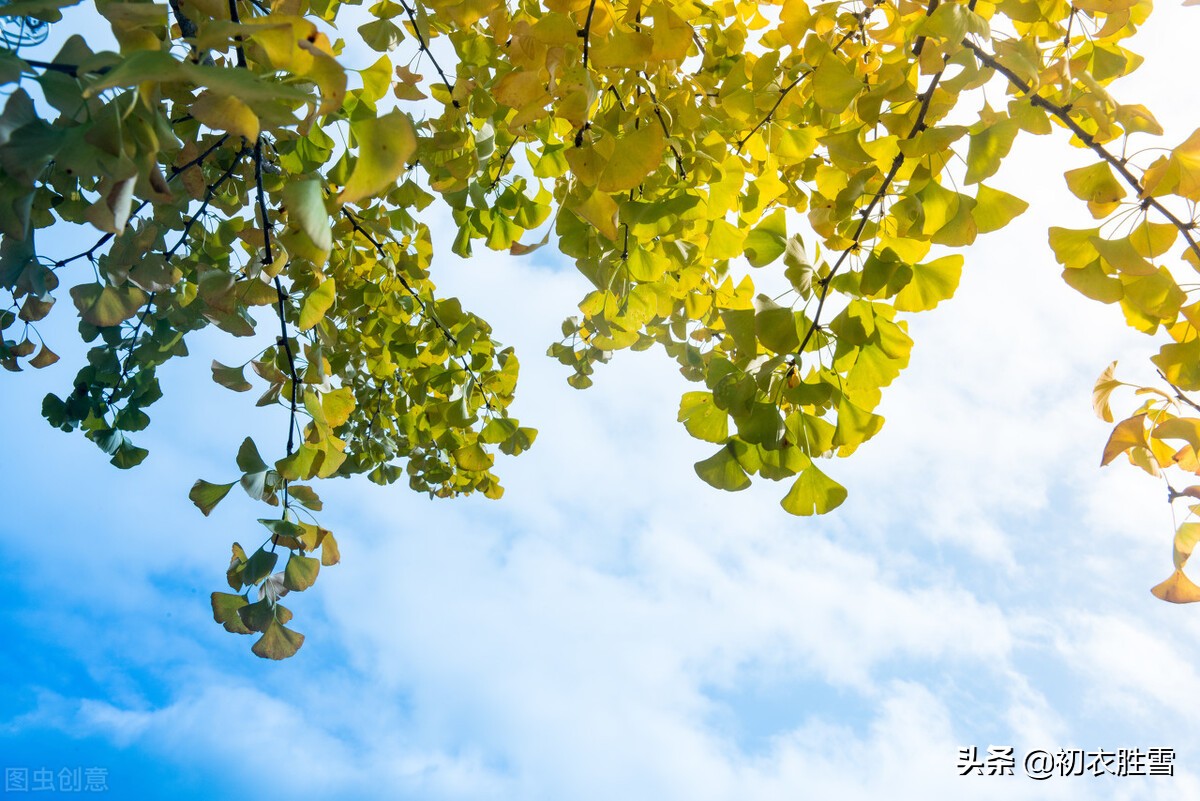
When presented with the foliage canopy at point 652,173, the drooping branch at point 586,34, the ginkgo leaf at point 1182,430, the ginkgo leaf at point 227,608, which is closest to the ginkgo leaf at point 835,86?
the foliage canopy at point 652,173

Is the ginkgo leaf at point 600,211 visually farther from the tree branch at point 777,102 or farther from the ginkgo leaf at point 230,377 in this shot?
the ginkgo leaf at point 230,377

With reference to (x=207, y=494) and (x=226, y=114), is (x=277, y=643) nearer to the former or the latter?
(x=207, y=494)

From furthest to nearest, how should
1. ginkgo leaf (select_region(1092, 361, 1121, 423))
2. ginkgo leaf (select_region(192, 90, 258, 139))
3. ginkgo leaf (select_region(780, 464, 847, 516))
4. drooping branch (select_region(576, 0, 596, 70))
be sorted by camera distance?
ginkgo leaf (select_region(1092, 361, 1121, 423))
ginkgo leaf (select_region(780, 464, 847, 516))
drooping branch (select_region(576, 0, 596, 70))
ginkgo leaf (select_region(192, 90, 258, 139))

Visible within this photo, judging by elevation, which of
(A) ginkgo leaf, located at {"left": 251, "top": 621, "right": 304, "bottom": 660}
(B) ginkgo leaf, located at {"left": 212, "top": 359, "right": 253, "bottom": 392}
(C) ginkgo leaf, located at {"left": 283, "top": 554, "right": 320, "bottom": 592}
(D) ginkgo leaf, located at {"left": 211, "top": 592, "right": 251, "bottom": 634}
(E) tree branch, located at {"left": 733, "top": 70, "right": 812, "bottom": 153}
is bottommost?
(A) ginkgo leaf, located at {"left": 251, "top": 621, "right": 304, "bottom": 660}

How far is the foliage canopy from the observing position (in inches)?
13.9

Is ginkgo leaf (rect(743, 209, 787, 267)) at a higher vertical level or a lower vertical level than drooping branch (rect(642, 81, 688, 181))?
lower

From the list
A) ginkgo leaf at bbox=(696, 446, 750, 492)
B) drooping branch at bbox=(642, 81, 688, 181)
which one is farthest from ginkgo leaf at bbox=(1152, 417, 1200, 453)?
drooping branch at bbox=(642, 81, 688, 181)

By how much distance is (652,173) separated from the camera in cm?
58

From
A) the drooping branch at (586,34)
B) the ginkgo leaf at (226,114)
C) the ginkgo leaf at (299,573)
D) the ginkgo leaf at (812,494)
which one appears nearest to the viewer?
the ginkgo leaf at (226,114)

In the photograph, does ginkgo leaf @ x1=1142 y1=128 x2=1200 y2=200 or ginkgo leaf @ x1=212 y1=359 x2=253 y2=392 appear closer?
ginkgo leaf @ x1=1142 y1=128 x2=1200 y2=200

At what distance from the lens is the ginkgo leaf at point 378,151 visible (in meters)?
0.35

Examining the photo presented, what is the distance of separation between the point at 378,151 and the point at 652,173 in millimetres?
274

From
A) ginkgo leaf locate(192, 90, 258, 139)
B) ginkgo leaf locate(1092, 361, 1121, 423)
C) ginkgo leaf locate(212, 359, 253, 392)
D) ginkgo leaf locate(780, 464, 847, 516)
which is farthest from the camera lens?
ginkgo leaf locate(212, 359, 253, 392)

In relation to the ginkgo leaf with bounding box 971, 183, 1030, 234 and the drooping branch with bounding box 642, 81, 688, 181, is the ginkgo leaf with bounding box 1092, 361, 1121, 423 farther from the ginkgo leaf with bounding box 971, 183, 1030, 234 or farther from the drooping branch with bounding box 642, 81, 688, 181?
the drooping branch with bounding box 642, 81, 688, 181
